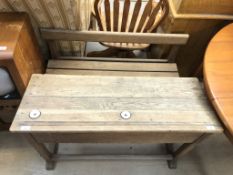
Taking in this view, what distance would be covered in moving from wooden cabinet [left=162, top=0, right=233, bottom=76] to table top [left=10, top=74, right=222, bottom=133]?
39 cm

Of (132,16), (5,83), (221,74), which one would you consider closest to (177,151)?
(221,74)

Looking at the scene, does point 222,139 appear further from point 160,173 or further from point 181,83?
point 181,83

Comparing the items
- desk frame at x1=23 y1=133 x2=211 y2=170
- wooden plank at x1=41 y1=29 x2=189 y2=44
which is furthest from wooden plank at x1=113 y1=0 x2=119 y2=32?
desk frame at x1=23 y1=133 x2=211 y2=170

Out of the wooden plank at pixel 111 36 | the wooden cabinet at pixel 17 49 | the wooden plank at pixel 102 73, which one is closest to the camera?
the wooden cabinet at pixel 17 49

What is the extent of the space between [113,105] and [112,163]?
0.59 m

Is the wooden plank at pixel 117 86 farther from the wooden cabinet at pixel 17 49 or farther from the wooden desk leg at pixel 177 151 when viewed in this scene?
the wooden desk leg at pixel 177 151

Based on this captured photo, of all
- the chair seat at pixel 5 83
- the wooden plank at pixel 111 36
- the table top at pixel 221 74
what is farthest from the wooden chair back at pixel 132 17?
the chair seat at pixel 5 83

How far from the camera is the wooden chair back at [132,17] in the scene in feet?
4.14

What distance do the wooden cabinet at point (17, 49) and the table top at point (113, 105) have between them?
2.6 inches

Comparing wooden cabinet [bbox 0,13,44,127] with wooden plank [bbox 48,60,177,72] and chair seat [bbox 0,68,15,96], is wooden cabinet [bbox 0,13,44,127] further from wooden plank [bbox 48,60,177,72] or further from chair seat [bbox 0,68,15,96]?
wooden plank [bbox 48,60,177,72]

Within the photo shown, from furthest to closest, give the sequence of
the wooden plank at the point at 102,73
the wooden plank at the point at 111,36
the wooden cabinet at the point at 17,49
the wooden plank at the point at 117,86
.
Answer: the wooden plank at the point at 102,73, the wooden plank at the point at 111,36, the wooden plank at the point at 117,86, the wooden cabinet at the point at 17,49

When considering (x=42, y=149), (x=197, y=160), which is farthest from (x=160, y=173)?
(x=42, y=149)

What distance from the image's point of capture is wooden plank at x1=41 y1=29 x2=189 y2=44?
3.67ft

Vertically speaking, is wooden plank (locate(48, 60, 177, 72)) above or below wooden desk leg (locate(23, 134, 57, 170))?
above
